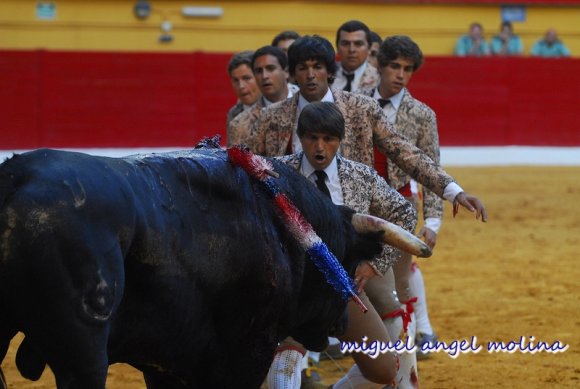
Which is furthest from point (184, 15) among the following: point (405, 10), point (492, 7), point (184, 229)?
point (184, 229)

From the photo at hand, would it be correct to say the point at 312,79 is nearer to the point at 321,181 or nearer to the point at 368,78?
the point at 321,181

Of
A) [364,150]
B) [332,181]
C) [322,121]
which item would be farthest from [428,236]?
[322,121]

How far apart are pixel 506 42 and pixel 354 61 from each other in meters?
10.1

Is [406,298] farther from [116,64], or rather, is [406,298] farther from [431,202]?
[116,64]

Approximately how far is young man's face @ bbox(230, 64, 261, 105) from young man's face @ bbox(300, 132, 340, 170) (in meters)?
2.27

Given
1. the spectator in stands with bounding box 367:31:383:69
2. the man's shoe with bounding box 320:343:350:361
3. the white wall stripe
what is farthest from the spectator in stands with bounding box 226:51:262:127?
the white wall stripe

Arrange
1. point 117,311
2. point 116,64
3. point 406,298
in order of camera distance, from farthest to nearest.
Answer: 1. point 116,64
2. point 406,298
3. point 117,311

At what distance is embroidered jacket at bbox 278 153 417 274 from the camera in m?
3.99

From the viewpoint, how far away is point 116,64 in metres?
14.2

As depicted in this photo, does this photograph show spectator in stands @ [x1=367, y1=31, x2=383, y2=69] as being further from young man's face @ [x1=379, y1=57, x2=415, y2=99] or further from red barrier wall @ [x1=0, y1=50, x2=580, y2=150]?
red barrier wall @ [x1=0, y1=50, x2=580, y2=150]

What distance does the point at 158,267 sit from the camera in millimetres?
2881

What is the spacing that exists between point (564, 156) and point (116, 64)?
18.1ft

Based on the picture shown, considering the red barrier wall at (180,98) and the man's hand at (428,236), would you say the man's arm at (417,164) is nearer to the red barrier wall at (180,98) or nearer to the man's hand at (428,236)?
the man's hand at (428,236)

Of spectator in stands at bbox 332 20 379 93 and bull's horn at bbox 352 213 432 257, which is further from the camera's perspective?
spectator in stands at bbox 332 20 379 93
